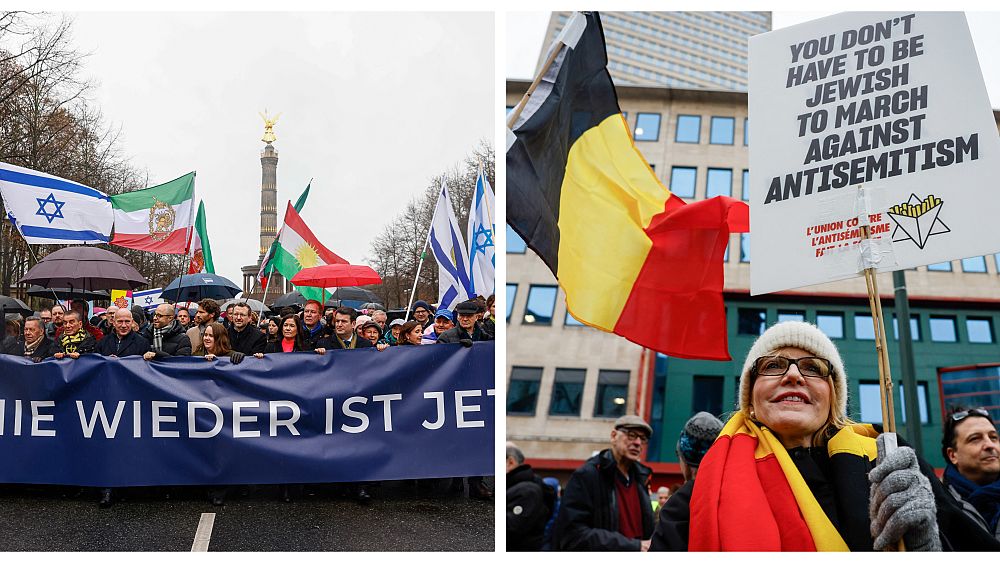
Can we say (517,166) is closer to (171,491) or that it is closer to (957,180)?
(957,180)

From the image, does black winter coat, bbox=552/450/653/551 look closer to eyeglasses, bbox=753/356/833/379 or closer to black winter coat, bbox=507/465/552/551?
black winter coat, bbox=507/465/552/551

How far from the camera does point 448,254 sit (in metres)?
13.0

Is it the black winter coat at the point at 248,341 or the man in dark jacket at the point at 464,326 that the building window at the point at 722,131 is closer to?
the man in dark jacket at the point at 464,326

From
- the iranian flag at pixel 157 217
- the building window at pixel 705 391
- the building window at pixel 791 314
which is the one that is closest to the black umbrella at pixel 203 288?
the iranian flag at pixel 157 217

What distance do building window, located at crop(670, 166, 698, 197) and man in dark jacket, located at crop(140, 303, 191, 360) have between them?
27976 mm

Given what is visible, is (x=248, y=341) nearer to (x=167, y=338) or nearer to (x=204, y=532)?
(x=167, y=338)

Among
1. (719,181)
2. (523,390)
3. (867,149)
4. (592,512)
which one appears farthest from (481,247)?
(719,181)

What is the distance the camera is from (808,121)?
4367mm

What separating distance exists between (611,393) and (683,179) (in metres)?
9.51

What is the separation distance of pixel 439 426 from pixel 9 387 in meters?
3.97

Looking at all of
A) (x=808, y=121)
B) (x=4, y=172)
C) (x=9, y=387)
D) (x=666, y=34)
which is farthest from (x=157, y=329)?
(x=666, y=34)

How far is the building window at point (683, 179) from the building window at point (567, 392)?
852 centimetres

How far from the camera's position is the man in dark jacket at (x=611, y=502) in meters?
3.85

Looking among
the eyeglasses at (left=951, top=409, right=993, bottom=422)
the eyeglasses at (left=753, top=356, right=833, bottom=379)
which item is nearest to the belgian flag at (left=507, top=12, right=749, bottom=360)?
the eyeglasses at (left=753, top=356, right=833, bottom=379)
